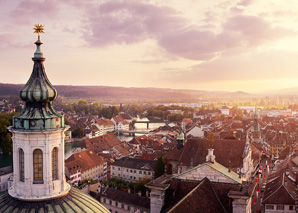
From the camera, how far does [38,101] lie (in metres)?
7.39

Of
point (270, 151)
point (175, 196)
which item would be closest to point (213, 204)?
point (175, 196)

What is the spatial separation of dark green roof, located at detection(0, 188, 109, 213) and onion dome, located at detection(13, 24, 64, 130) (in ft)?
5.45

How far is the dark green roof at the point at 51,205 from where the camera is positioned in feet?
23.4

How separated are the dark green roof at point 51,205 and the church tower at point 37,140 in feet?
0.39

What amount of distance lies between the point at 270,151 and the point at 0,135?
4777 cm

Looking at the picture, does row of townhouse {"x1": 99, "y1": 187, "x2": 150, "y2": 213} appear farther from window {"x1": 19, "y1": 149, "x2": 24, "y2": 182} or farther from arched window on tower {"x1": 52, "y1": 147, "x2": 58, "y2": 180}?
window {"x1": 19, "y1": 149, "x2": 24, "y2": 182}

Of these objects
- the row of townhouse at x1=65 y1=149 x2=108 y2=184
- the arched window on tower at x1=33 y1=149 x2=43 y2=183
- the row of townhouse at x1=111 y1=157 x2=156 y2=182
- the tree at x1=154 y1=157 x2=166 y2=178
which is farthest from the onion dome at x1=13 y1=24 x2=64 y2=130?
the row of townhouse at x1=111 y1=157 x2=156 y2=182

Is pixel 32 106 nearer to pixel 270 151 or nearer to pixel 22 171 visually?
pixel 22 171

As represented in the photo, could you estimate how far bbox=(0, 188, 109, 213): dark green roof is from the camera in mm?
7141

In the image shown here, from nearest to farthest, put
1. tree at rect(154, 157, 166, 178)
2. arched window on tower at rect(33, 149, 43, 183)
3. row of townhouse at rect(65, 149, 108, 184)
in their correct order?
1. arched window on tower at rect(33, 149, 43, 183)
2. tree at rect(154, 157, 166, 178)
3. row of townhouse at rect(65, 149, 108, 184)

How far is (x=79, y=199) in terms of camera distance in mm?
7891

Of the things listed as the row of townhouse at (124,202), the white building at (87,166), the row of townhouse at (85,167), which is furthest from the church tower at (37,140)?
the white building at (87,166)

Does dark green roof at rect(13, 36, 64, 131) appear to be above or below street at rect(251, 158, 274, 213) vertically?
above

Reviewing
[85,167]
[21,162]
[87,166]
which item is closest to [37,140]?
Answer: [21,162]
